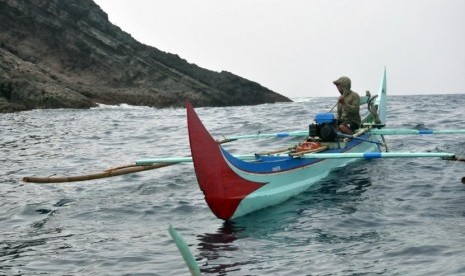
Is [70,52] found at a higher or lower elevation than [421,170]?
higher

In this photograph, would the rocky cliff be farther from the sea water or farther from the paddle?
the paddle

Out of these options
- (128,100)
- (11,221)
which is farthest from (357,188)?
(128,100)

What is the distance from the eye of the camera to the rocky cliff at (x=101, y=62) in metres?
59.9

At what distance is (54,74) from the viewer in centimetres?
5606

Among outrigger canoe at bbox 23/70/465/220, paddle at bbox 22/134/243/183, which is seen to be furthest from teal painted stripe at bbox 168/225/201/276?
paddle at bbox 22/134/243/183

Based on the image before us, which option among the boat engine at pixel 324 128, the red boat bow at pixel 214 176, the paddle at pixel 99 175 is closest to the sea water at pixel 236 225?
the red boat bow at pixel 214 176

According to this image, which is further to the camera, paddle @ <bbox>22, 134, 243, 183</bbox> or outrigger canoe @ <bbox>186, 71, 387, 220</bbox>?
paddle @ <bbox>22, 134, 243, 183</bbox>

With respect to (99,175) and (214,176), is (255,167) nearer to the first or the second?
(214,176)

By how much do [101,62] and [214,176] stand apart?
5791 cm

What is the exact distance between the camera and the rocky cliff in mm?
59875

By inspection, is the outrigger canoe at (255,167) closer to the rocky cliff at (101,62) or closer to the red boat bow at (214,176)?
the red boat bow at (214,176)

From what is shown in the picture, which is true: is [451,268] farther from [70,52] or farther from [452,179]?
[70,52]

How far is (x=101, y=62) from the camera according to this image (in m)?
64.1

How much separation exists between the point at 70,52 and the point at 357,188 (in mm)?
58080
